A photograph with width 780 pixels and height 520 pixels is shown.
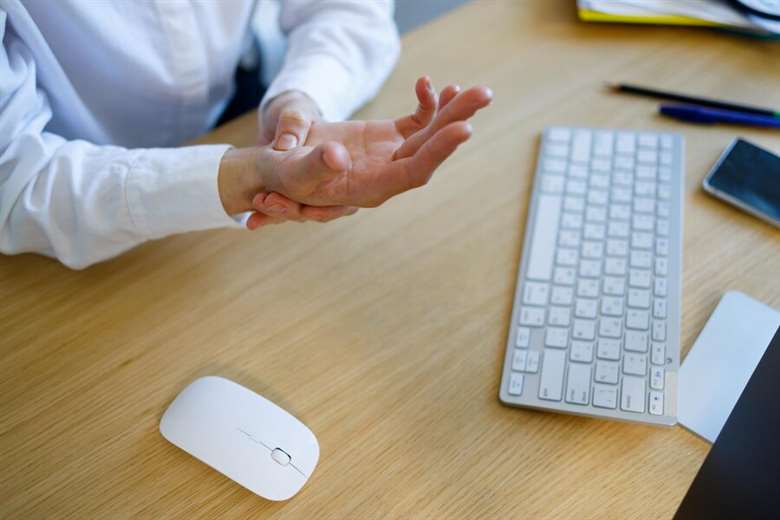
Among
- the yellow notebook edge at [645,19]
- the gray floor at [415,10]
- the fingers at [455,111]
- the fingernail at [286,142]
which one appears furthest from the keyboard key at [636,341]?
the gray floor at [415,10]

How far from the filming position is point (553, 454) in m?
0.48

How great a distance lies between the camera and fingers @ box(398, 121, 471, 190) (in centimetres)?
43

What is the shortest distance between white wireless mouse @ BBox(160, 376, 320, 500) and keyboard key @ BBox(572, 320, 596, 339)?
0.22 m

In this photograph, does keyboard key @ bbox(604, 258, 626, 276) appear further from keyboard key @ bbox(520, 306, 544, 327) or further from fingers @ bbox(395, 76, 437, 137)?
fingers @ bbox(395, 76, 437, 137)

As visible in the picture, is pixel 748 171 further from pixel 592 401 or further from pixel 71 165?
pixel 71 165

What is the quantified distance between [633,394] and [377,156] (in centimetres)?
27

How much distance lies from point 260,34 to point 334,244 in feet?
1.64

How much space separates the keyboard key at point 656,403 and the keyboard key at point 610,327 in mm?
55

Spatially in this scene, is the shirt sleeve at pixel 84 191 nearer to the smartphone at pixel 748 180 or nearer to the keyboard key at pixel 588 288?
the keyboard key at pixel 588 288

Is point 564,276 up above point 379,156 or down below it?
below

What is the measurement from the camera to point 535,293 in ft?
1.82

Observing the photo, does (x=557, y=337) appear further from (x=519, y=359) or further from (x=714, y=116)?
(x=714, y=116)

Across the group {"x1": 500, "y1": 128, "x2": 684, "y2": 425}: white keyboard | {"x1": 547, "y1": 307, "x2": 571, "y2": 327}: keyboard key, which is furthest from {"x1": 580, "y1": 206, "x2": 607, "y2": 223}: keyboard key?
{"x1": 547, "y1": 307, "x2": 571, "y2": 327}: keyboard key

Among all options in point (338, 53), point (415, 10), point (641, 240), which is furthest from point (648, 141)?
point (415, 10)
